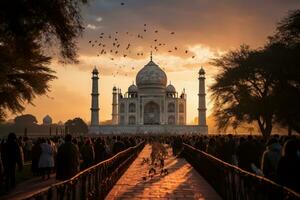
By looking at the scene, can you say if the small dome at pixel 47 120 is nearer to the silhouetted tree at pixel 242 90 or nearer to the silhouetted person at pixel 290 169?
the silhouetted tree at pixel 242 90

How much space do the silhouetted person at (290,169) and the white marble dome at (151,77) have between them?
10324 centimetres

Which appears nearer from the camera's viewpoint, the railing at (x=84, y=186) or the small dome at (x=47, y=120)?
the railing at (x=84, y=186)

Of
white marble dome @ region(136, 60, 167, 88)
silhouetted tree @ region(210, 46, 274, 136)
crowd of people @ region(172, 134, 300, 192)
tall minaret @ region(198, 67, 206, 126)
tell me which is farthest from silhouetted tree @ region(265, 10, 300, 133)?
white marble dome @ region(136, 60, 167, 88)

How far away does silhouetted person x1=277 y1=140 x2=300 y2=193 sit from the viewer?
28.0ft

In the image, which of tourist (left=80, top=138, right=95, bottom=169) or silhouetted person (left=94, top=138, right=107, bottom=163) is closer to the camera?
tourist (left=80, top=138, right=95, bottom=169)

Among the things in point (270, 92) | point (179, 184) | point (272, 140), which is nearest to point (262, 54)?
point (270, 92)

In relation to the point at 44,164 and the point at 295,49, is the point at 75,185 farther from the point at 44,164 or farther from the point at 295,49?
the point at 295,49

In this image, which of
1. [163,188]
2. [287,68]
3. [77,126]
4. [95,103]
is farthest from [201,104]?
[163,188]

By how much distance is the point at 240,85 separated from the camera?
152 ft

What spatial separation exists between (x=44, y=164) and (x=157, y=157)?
8890mm

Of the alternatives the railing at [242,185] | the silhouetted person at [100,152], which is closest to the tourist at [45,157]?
the silhouetted person at [100,152]

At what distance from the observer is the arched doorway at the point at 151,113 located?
368 ft

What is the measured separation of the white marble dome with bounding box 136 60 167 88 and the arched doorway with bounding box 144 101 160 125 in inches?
150

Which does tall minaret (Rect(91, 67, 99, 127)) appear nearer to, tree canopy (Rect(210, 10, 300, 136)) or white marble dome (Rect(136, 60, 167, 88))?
white marble dome (Rect(136, 60, 167, 88))
